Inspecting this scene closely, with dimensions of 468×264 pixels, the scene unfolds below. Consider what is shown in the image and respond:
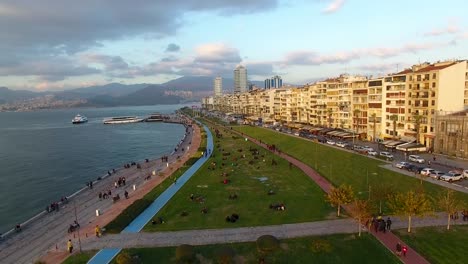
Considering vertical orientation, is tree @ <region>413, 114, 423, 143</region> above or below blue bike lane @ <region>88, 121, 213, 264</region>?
above

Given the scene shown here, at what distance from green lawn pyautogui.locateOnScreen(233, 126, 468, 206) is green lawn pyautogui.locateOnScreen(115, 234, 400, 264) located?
11556 millimetres

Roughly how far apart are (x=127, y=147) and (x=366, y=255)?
9688 centimetres

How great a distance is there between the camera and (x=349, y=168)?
195 ft

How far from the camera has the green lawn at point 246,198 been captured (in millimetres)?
36688

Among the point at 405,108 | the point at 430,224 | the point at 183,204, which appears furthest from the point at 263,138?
the point at 430,224

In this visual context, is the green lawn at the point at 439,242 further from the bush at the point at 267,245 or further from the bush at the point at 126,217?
the bush at the point at 126,217

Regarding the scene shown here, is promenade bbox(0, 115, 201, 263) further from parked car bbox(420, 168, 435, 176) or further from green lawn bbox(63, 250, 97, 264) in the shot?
parked car bbox(420, 168, 435, 176)

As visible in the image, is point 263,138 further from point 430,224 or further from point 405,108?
point 430,224

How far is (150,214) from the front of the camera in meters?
40.1

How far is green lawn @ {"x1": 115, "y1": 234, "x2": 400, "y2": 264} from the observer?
27.7m

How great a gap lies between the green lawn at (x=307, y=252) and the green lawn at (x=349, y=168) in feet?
37.9

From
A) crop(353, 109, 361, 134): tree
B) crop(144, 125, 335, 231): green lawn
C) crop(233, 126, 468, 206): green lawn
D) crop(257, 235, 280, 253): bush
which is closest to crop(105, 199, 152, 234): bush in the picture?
crop(144, 125, 335, 231): green lawn

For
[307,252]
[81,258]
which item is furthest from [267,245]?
[81,258]

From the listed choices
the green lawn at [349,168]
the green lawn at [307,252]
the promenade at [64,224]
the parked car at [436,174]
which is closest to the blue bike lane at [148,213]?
the green lawn at [307,252]
